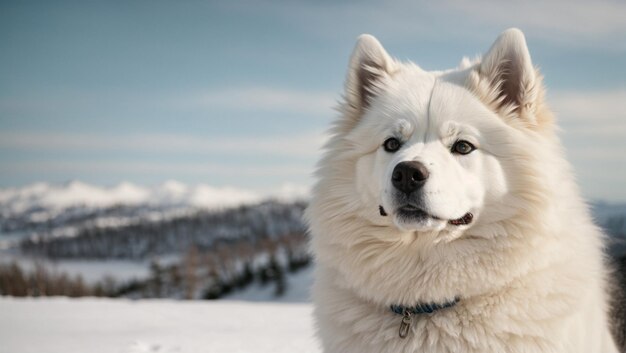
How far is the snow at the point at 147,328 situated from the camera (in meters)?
9.02

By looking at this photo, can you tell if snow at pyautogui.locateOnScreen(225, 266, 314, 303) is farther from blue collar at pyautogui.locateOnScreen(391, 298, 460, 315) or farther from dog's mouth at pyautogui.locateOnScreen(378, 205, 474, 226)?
dog's mouth at pyautogui.locateOnScreen(378, 205, 474, 226)

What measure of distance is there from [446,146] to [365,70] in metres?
1.15

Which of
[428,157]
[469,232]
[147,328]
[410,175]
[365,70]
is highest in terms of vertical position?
[365,70]

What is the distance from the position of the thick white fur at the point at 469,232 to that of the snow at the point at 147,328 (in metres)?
2.11

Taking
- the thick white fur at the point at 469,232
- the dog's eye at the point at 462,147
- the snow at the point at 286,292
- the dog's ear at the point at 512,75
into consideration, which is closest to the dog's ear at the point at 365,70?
the thick white fur at the point at 469,232

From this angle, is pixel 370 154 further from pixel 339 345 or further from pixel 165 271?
pixel 165 271

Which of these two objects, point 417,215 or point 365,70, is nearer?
point 417,215

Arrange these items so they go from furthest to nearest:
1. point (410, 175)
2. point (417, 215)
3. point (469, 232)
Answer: point (469, 232), point (417, 215), point (410, 175)

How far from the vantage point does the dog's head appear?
322 centimetres

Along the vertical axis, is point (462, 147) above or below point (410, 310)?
above

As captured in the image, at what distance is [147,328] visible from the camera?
40.5 feet

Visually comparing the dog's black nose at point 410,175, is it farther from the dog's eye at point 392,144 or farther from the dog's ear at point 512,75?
the dog's ear at point 512,75

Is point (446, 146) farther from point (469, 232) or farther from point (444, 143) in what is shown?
point (469, 232)

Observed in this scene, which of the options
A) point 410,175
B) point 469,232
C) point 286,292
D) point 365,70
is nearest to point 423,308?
point 469,232
